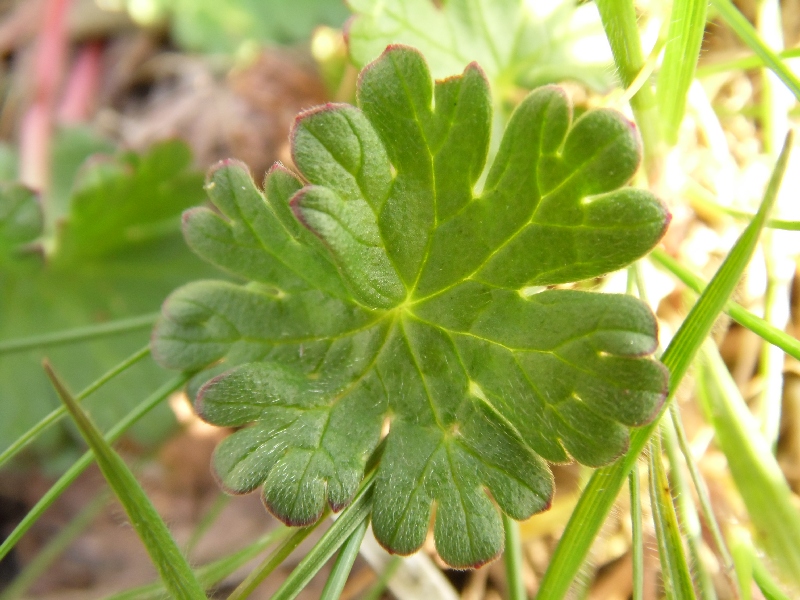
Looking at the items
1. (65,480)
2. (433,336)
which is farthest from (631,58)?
(65,480)

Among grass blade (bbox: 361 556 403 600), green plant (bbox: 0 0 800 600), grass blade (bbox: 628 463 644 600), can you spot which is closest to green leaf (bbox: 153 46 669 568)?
green plant (bbox: 0 0 800 600)

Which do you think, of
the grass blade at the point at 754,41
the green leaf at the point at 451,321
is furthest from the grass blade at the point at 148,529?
the grass blade at the point at 754,41

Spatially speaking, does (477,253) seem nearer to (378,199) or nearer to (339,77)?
(378,199)

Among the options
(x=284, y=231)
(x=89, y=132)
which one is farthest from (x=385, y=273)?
(x=89, y=132)

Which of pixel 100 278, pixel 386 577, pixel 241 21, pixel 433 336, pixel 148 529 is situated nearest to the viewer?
pixel 148 529

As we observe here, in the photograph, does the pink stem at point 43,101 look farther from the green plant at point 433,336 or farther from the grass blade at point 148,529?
the grass blade at point 148,529

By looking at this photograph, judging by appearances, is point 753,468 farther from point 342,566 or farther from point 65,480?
point 65,480

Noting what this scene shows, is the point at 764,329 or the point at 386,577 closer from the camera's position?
the point at 764,329
